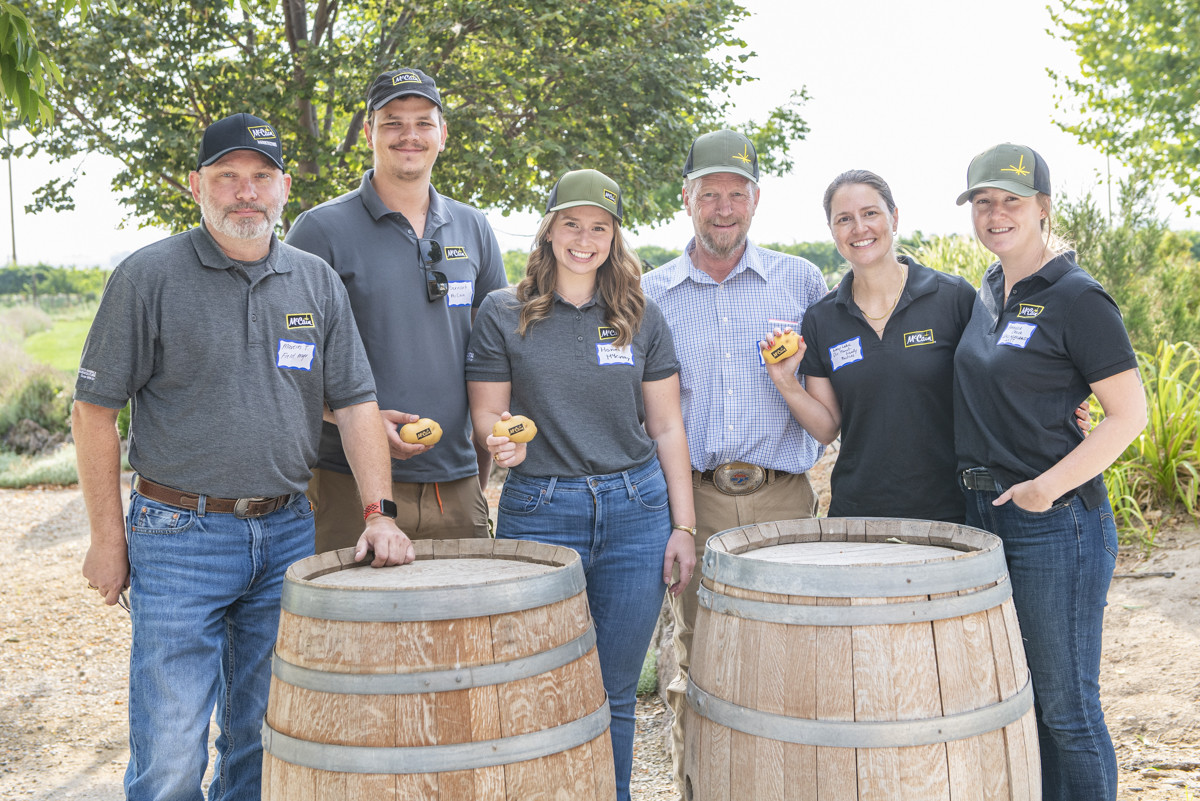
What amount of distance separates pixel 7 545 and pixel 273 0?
7795 millimetres

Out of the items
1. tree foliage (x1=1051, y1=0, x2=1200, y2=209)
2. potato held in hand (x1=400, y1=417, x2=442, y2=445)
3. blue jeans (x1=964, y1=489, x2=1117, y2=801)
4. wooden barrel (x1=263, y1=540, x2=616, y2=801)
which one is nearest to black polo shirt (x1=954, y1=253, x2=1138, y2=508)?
blue jeans (x1=964, y1=489, x2=1117, y2=801)

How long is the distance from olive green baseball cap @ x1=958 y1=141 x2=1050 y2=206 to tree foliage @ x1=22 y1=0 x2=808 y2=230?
677 cm

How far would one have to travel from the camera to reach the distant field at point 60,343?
23.6 m

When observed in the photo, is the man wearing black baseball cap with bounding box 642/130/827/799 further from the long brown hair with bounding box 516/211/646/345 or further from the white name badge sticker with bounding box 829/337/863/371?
the long brown hair with bounding box 516/211/646/345

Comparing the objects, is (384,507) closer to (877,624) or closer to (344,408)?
(344,408)

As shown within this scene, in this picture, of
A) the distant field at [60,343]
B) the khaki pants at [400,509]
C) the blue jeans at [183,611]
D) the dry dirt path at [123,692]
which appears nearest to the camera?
the blue jeans at [183,611]

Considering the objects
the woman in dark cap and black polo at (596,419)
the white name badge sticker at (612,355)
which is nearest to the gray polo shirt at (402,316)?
the woman in dark cap and black polo at (596,419)

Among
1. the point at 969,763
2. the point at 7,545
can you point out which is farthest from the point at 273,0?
the point at 7,545

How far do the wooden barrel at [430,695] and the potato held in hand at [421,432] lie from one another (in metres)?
0.80

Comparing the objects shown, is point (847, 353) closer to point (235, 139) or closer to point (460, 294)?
point (460, 294)

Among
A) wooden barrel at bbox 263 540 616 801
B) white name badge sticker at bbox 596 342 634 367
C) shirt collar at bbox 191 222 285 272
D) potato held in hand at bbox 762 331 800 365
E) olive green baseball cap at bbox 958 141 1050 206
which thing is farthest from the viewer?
potato held in hand at bbox 762 331 800 365

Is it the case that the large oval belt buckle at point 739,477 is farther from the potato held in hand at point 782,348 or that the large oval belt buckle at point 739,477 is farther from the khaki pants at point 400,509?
the khaki pants at point 400,509

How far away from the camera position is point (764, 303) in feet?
11.2

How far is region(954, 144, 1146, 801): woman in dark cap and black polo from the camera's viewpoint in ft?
8.41
